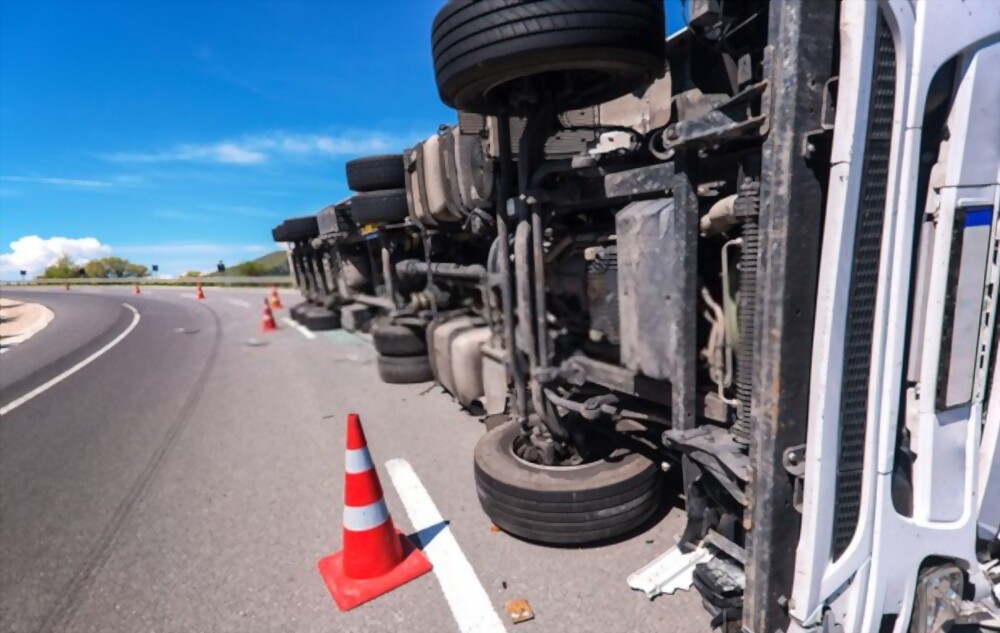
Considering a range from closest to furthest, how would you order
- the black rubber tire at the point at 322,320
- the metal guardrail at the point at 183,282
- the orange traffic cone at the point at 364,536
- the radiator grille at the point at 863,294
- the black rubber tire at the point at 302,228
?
the radiator grille at the point at 863,294 < the orange traffic cone at the point at 364,536 < the black rubber tire at the point at 322,320 < the black rubber tire at the point at 302,228 < the metal guardrail at the point at 183,282

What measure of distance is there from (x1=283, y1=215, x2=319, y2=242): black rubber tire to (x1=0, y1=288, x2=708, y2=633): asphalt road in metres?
5.66

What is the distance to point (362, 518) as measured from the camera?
2.30 metres

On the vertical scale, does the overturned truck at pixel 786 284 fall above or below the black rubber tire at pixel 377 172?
below

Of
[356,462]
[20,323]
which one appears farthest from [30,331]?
[356,462]

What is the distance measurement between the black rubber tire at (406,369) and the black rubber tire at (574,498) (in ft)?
10.4

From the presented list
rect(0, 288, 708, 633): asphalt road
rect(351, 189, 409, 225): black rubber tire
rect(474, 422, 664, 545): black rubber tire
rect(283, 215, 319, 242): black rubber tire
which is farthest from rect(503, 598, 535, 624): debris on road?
rect(283, 215, 319, 242): black rubber tire

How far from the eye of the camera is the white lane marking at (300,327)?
9.64m

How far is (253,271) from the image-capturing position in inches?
1433

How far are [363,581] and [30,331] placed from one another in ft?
47.3

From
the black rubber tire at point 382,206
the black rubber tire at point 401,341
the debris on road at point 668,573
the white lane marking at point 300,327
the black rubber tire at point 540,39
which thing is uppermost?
the black rubber tire at point 540,39

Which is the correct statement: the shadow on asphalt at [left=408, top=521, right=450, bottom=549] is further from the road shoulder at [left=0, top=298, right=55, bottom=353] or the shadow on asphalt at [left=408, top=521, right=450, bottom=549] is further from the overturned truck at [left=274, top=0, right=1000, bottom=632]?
the road shoulder at [left=0, top=298, right=55, bottom=353]

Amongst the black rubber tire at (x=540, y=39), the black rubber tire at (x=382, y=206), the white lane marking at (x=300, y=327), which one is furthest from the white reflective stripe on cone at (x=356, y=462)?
the white lane marking at (x=300, y=327)

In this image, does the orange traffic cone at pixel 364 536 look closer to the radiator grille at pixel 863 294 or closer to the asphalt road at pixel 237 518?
the asphalt road at pixel 237 518

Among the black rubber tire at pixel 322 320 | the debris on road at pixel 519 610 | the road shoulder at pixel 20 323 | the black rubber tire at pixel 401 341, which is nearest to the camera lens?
the debris on road at pixel 519 610
